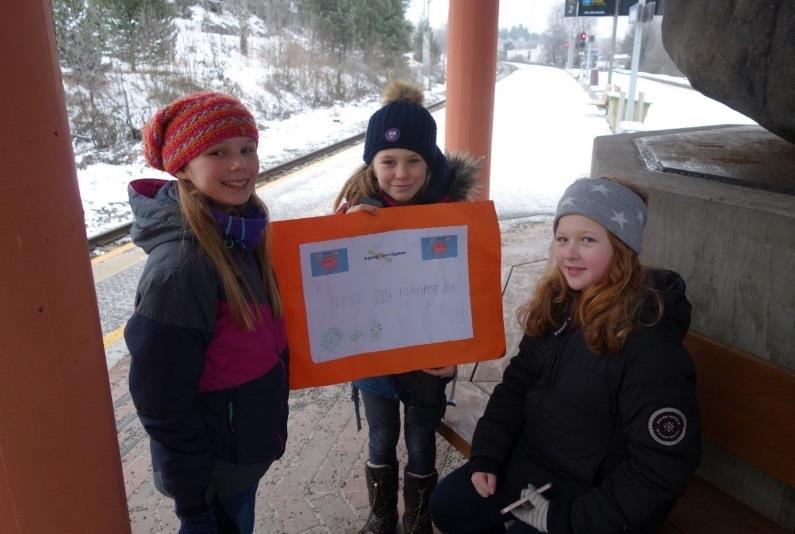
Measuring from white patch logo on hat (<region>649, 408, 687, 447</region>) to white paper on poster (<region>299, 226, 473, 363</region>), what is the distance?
836mm

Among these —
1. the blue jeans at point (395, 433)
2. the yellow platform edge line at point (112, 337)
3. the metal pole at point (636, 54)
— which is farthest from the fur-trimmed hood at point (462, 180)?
the metal pole at point (636, 54)

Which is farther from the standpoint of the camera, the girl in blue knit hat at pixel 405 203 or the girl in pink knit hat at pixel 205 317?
the girl in blue knit hat at pixel 405 203

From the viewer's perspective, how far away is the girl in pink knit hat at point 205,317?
157 centimetres

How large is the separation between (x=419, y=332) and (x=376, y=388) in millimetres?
357

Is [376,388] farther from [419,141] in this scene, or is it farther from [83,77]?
[83,77]

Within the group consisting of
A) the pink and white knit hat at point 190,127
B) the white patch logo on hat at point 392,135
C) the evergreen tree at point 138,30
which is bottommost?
the white patch logo on hat at point 392,135

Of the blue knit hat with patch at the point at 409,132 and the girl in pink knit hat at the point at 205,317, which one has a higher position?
the blue knit hat with patch at the point at 409,132

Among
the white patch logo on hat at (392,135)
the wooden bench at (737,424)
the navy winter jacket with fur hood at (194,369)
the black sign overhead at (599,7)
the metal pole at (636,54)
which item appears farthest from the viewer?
the black sign overhead at (599,7)

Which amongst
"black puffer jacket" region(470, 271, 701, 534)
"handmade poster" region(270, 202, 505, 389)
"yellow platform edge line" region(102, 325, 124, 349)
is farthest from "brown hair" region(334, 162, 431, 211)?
"yellow platform edge line" region(102, 325, 124, 349)

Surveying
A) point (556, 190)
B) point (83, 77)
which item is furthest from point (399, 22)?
point (556, 190)

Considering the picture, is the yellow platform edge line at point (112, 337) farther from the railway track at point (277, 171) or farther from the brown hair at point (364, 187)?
the brown hair at point (364, 187)

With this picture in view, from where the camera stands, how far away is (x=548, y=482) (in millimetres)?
1999

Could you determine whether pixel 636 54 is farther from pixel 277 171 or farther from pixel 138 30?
pixel 138 30

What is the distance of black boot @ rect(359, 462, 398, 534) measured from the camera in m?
2.53
